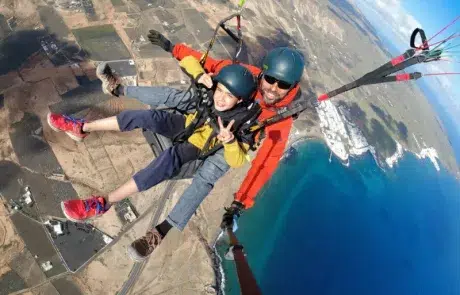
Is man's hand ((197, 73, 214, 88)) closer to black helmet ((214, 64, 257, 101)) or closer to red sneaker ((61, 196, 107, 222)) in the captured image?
black helmet ((214, 64, 257, 101))

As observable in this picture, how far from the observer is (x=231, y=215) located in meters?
5.24

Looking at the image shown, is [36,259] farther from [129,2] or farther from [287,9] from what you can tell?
[287,9]

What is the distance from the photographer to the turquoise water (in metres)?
23.8

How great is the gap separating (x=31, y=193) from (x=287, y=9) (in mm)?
54568

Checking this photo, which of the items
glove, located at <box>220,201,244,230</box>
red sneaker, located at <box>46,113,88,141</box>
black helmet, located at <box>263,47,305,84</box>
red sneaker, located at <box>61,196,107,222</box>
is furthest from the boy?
A: glove, located at <box>220,201,244,230</box>

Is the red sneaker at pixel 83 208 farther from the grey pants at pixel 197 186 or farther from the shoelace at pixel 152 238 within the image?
the grey pants at pixel 197 186

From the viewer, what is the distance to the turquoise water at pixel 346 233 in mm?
23781

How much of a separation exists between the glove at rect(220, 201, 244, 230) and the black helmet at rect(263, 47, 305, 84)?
7.30 feet

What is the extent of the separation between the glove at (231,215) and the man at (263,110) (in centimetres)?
2

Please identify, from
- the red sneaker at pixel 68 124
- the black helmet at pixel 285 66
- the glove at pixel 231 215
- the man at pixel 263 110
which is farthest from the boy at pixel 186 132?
the glove at pixel 231 215

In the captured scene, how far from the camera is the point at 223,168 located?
18.3ft

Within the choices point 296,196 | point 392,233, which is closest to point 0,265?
point 296,196

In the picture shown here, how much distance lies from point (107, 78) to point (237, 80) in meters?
2.71

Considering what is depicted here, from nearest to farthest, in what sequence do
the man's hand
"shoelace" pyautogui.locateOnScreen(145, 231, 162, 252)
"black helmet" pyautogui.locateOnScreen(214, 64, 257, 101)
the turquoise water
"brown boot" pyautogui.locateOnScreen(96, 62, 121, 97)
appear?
"black helmet" pyautogui.locateOnScreen(214, 64, 257, 101) < the man's hand < "shoelace" pyautogui.locateOnScreen(145, 231, 162, 252) < "brown boot" pyautogui.locateOnScreen(96, 62, 121, 97) < the turquoise water
